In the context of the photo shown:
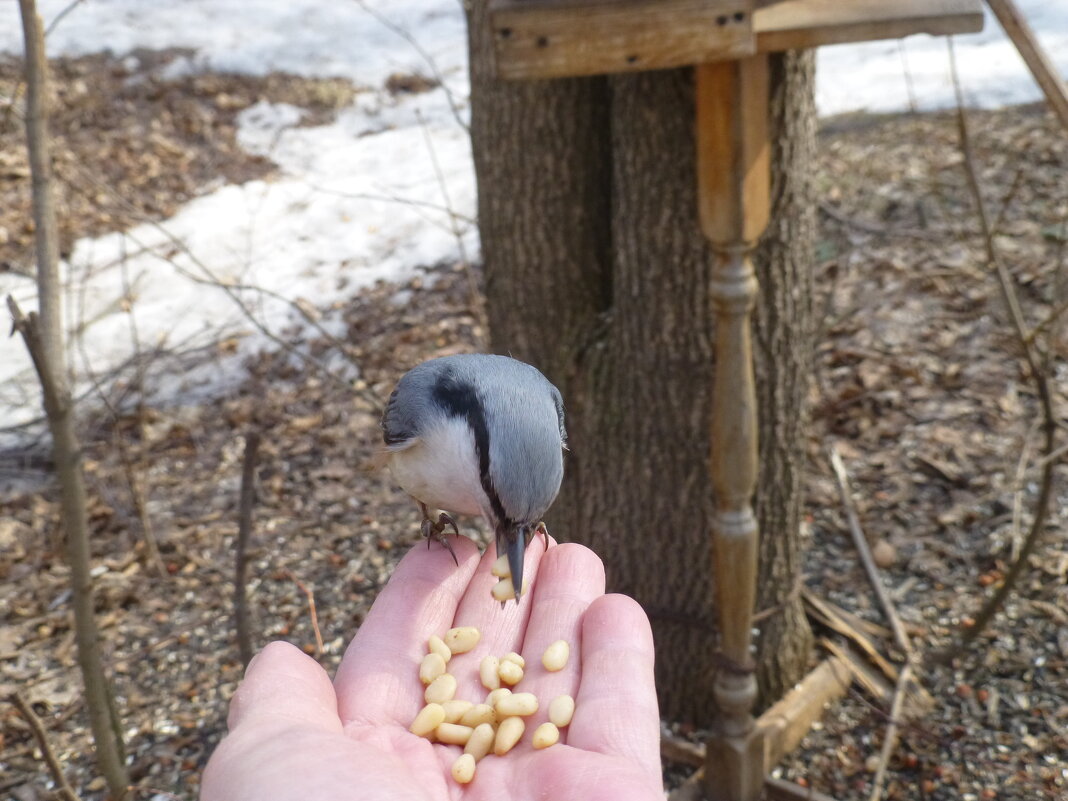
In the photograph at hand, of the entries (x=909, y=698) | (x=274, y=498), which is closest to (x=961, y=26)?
(x=909, y=698)

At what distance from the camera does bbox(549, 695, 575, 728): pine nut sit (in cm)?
196

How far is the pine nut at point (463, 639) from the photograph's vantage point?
7.24ft

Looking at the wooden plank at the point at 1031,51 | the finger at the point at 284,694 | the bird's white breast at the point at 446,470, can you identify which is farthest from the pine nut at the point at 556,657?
the wooden plank at the point at 1031,51

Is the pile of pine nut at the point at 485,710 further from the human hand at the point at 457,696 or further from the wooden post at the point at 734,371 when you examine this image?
the wooden post at the point at 734,371

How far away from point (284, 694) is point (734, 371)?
1.50 metres

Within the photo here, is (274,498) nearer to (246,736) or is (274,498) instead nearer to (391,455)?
(391,455)


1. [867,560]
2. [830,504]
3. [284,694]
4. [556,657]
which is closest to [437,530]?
[556,657]

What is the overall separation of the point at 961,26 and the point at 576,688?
5.86 ft

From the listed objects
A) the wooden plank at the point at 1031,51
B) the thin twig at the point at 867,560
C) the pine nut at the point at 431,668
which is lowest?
the thin twig at the point at 867,560

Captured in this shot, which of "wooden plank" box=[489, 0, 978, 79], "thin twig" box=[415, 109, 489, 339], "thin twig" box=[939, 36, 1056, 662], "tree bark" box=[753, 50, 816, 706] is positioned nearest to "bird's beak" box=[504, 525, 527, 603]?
"wooden plank" box=[489, 0, 978, 79]

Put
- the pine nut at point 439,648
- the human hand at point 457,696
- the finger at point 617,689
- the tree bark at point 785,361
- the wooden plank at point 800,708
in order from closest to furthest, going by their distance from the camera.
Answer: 1. the human hand at point 457,696
2. the finger at point 617,689
3. the pine nut at point 439,648
4. the tree bark at point 785,361
5. the wooden plank at point 800,708

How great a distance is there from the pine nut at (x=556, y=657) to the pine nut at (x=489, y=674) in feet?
0.38

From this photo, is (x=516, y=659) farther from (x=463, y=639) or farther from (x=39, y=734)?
(x=39, y=734)

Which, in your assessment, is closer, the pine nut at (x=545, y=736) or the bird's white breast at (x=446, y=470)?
the pine nut at (x=545, y=736)
